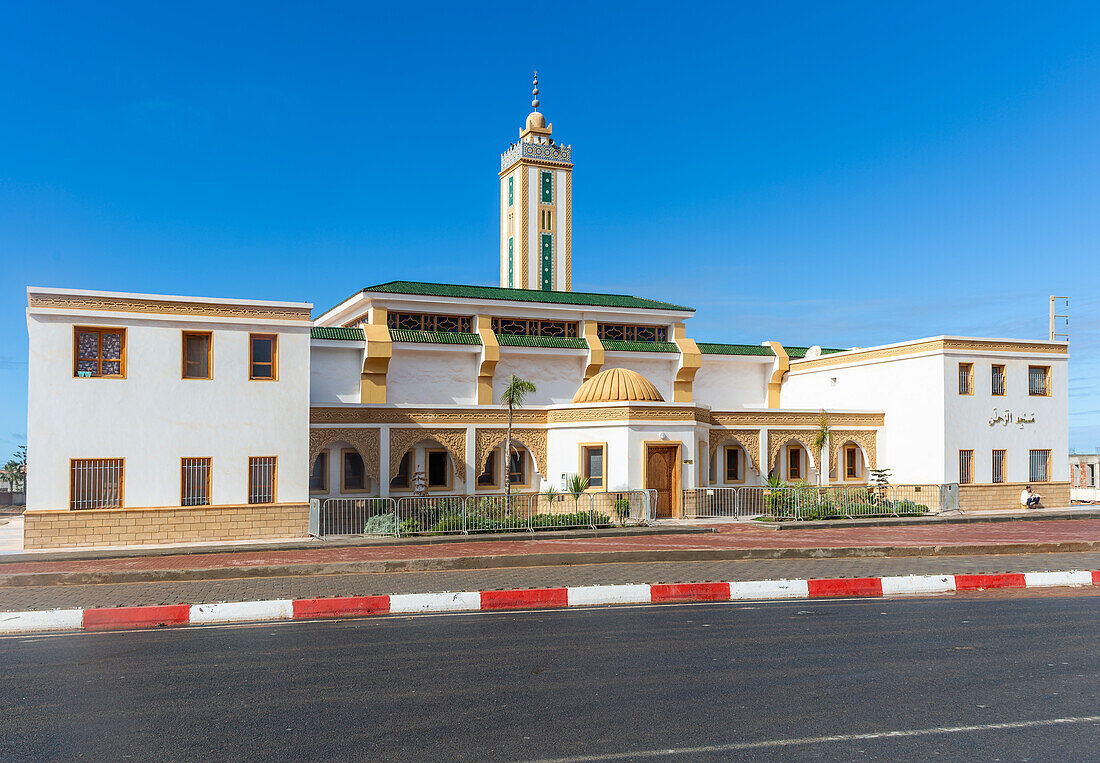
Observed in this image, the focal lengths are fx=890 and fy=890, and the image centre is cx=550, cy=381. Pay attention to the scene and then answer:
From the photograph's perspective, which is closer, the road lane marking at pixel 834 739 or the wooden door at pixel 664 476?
the road lane marking at pixel 834 739

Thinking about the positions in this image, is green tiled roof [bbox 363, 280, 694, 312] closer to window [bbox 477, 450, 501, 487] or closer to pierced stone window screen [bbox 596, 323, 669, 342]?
pierced stone window screen [bbox 596, 323, 669, 342]

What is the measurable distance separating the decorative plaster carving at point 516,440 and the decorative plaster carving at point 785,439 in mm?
8568

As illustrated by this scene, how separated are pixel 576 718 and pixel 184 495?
16.8m

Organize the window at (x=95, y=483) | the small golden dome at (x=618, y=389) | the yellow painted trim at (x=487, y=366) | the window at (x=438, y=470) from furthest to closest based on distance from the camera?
1. the yellow painted trim at (x=487, y=366)
2. the window at (x=438, y=470)
3. the small golden dome at (x=618, y=389)
4. the window at (x=95, y=483)

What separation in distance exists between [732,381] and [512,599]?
2537 centimetres

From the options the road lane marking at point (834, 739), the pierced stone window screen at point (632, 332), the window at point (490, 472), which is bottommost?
the road lane marking at point (834, 739)

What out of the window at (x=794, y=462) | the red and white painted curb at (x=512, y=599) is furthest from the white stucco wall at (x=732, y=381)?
the red and white painted curb at (x=512, y=599)

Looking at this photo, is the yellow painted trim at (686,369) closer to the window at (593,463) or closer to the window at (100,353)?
the window at (593,463)

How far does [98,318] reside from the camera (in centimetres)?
2056

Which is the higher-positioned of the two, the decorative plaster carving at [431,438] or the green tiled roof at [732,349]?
the green tiled roof at [732,349]

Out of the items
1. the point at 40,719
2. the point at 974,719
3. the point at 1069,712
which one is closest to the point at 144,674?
the point at 40,719

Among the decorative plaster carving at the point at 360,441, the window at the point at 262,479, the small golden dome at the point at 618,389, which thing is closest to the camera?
the window at the point at 262,479

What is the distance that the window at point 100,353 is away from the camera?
20484 millimetres

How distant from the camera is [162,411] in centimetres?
2109
